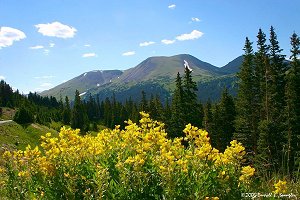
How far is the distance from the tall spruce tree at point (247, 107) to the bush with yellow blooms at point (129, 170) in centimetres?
3736

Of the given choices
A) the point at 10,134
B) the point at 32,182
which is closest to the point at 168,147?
the point at 32,182

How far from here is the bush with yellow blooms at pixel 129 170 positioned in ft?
17.0

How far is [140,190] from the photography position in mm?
5285

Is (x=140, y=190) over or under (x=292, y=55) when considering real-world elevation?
under

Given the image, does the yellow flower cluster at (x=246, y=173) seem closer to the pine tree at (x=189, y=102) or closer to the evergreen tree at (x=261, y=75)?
the evergreen tree at (x=261, y=75)

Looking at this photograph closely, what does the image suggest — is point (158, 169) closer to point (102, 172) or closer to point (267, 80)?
point (102, 172)

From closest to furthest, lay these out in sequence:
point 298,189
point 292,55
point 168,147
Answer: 1. point 168,147
2. point 298,189
3. point 292,55

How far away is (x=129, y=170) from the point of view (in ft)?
17.4

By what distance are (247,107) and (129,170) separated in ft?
133

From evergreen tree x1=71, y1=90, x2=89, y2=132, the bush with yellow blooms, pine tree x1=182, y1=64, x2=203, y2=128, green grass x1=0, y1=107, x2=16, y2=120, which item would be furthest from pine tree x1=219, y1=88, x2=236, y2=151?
evergreen tree x1=71, y1=90, x2=89, y2=132

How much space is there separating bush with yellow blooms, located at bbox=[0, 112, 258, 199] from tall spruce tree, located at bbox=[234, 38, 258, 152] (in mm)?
37359

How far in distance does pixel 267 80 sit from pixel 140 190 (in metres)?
37.9

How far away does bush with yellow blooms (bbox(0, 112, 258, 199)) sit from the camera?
520cm

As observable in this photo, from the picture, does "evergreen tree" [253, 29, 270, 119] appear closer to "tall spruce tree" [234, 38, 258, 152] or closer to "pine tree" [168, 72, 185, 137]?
"tall spruce tree" [234, 38, 258, 152]
